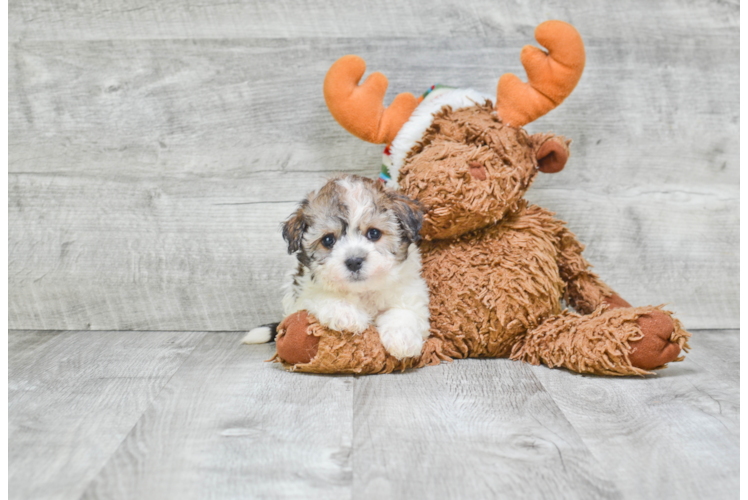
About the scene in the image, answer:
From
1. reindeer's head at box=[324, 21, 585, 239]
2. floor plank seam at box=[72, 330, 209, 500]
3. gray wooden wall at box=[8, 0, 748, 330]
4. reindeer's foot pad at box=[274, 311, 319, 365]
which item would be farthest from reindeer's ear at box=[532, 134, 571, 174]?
floor plank seam at box=[72, 330, 209, 500]

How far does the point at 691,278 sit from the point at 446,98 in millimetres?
1227

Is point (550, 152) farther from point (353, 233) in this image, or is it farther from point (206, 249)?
point (206, 249)

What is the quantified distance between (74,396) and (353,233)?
87 centimetres

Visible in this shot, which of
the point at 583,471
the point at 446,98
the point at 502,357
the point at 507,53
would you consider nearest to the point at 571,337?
the point at 502,357

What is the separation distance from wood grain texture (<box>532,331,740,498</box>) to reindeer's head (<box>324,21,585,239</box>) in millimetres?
547

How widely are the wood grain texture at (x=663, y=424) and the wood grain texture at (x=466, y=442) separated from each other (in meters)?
0.05

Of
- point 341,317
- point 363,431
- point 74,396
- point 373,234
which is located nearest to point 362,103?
point 373,234

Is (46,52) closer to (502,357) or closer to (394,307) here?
(394,307)

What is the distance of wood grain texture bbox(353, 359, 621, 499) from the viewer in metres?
1.18

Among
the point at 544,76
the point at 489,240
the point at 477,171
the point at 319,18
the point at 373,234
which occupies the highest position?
the point at 319,18

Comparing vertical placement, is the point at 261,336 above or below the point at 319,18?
below

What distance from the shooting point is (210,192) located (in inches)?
93.6

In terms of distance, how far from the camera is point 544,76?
1906mm

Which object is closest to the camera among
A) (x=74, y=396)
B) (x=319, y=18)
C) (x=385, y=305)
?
(x=74, y=396)
